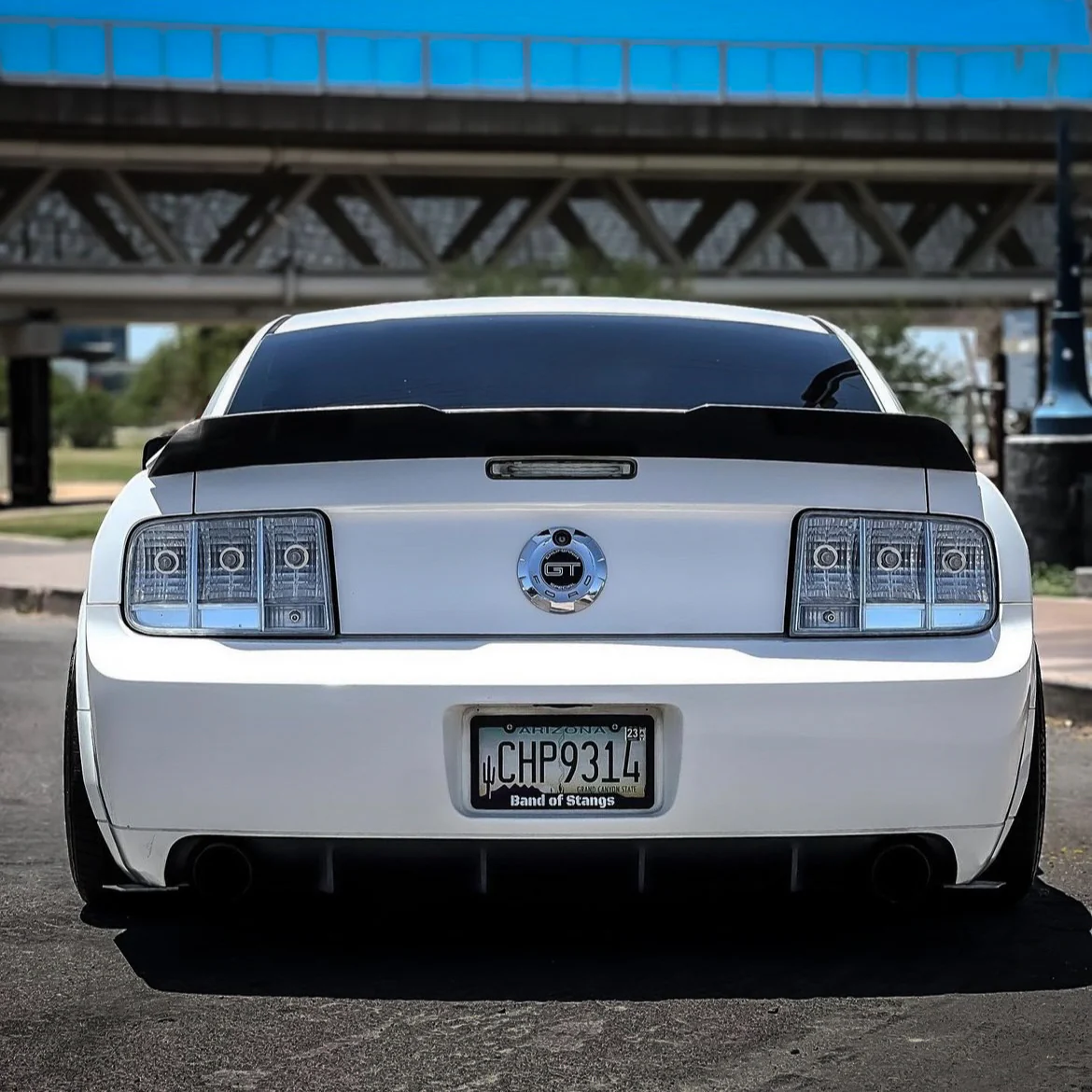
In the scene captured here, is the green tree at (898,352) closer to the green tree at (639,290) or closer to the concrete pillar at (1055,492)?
the green tree at (639,290)

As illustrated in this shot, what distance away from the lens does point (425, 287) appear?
43.7 meters

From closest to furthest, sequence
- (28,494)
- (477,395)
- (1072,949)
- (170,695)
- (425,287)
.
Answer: (170,695) < (1072,949) < (477,395) < (28,494) < (425,287)

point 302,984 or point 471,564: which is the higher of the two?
point 471,564

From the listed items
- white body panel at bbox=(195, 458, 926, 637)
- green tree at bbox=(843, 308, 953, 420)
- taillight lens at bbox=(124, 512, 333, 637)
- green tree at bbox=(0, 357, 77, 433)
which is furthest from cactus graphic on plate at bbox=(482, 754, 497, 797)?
green tree at bbox=(0, 357, 77, 433)

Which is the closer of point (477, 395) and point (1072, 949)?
point (1072, 949)

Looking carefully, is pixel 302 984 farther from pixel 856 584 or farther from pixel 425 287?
pixel 425 287

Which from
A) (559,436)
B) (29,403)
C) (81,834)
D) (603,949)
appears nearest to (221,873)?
(81,834)

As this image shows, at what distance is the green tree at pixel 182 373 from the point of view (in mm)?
97438

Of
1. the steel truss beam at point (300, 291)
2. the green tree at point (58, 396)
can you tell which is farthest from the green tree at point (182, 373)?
the steel truss beam at point (300, 291)

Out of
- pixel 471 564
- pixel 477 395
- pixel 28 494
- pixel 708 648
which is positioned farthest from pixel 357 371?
pixel 28 494

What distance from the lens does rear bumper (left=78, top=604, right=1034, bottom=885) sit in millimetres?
3914

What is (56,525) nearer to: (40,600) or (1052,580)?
(40,600)

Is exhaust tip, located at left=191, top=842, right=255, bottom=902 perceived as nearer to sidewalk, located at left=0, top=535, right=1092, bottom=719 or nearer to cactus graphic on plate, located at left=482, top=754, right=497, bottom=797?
cactus graphic on plate, located at left=482, top=754, right=497, bottom=797

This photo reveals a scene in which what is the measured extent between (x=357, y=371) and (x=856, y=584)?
160cm
